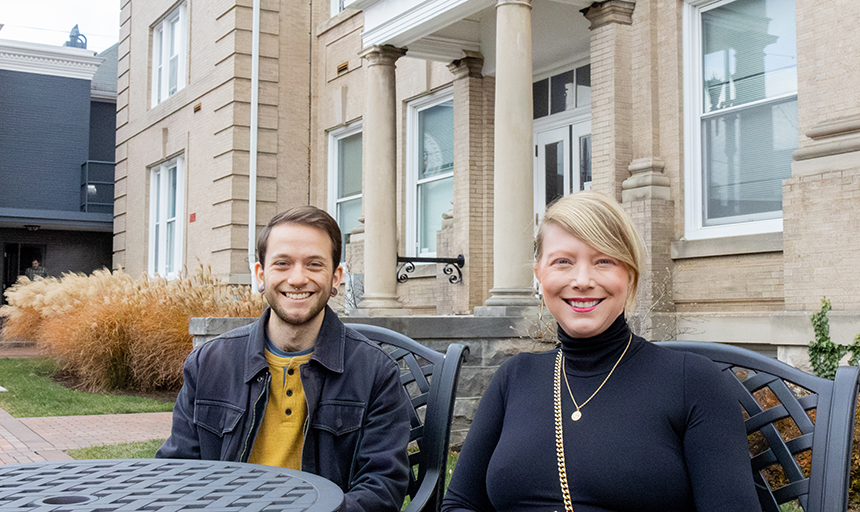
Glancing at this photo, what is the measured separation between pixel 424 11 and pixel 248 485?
7.85 meters

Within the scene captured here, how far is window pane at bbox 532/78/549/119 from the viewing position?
10.6 meters

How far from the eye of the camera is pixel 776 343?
6.80 metres

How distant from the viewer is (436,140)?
12156 millimetres

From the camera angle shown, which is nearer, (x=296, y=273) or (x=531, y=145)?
(x=296, y=273)

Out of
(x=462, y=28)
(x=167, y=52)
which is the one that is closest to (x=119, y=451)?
(x=462, y=28)

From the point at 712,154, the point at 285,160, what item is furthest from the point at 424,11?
the point at 285,160

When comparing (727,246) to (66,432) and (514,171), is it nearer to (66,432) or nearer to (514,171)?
(514,171)

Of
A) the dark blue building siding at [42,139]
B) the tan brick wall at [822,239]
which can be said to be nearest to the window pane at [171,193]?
the dark blue building siding at [42,139]

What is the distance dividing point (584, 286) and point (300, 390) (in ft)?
3.47

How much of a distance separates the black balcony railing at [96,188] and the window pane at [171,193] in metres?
8.27

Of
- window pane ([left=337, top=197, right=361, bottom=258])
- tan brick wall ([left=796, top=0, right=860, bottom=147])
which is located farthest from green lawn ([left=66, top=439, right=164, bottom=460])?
window pane ([left=337, top=197, right=361, bottom=258])

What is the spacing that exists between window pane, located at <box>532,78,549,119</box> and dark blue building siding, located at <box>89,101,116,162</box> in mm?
19811

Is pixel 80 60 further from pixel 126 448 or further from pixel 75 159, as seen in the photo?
pixel 126 448

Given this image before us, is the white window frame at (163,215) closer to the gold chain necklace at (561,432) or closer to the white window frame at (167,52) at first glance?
the white window frame at (167,52)
